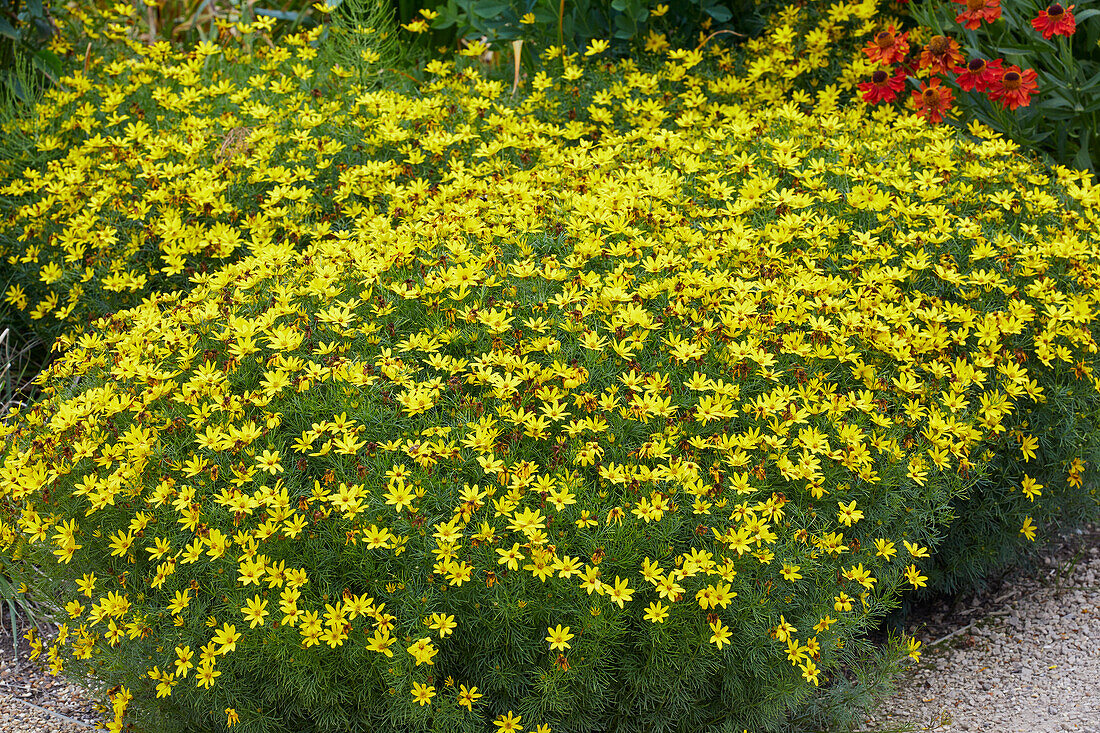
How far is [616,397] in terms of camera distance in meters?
2.56

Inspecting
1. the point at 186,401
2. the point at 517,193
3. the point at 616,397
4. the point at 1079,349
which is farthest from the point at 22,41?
the point at 1079,349

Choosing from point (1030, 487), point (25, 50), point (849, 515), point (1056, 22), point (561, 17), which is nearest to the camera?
point (849, 515)

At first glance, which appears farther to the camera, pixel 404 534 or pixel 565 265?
pixel 565 265

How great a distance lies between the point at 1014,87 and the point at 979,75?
0.14 meters

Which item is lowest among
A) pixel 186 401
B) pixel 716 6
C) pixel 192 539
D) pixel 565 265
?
pixel 192 539

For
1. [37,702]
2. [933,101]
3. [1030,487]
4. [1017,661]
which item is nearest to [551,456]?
[1030,487]

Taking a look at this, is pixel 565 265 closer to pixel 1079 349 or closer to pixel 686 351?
pixel 686 351

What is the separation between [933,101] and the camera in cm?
413

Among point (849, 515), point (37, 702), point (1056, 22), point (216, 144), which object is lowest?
point (37, 702)

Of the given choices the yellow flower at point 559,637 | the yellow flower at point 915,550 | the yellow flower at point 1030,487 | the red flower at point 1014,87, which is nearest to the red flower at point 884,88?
the red flower at point 1014,87

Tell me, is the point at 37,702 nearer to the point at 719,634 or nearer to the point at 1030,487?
the point at 719,634

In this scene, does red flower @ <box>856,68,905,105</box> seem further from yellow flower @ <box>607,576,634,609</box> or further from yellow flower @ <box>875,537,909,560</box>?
yellow flower @ <box>607,576,634,609</box>

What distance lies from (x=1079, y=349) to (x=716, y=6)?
2.60m

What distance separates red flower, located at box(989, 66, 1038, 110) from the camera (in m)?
3.98
